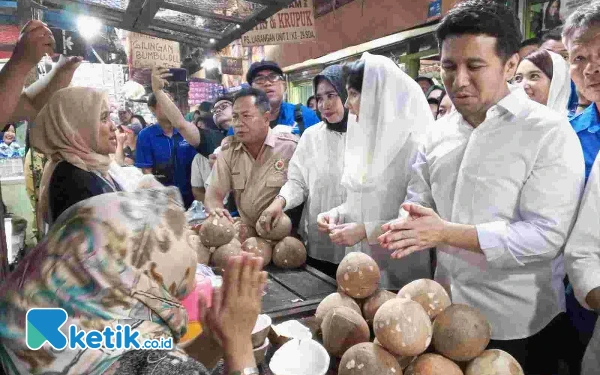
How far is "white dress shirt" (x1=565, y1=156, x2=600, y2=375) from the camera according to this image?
1.37 metres

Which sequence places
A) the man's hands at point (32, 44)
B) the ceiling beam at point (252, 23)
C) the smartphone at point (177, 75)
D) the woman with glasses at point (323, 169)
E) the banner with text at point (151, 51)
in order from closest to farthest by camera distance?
the man's hands at point (32, 44)
the woman with glasses at point (323, 169)
the ceiling beam at point (252, 23)
the smartphone at point (177, 75)
the banner with text at point (151, 51)

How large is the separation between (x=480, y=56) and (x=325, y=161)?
133 centimetres

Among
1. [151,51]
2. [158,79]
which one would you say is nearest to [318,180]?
[158,79]

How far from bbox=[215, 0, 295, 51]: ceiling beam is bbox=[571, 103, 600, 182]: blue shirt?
2.64m

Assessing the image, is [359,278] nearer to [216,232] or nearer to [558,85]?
[216,232]

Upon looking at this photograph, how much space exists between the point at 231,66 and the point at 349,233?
24.0 ft

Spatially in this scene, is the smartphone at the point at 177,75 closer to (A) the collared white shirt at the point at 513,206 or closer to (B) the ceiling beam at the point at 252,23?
(B) the ceiling beam at the point at 252,23

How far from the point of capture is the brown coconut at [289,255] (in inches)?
100

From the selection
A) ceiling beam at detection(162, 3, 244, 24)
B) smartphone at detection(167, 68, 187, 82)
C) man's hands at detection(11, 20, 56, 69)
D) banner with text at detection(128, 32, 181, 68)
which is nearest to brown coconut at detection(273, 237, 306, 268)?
man's hands at detection(11, 20, 56, 69)

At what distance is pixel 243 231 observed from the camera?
9.23 feet

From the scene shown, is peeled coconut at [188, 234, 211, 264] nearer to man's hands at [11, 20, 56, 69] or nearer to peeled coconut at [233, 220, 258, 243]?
peeled coconut at [233, 220, 258, 243]
